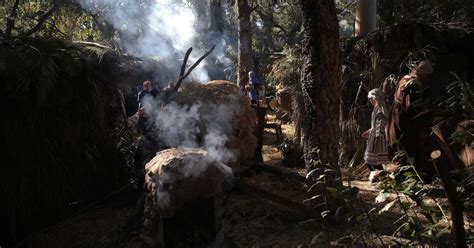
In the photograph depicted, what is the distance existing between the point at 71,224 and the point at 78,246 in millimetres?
750

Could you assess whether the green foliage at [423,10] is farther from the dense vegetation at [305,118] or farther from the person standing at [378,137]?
the person standing at [378,137]

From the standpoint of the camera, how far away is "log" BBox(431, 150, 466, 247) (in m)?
1.77

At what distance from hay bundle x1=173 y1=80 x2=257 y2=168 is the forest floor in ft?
2.63

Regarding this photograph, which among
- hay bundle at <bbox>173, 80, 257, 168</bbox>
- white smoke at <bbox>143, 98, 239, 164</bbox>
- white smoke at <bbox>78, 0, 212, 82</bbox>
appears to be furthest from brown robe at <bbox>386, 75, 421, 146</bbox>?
white smoke at <bbox>78, 0, 212, 82</bbox>

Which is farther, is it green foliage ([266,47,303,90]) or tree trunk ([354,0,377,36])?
tree trunk ([354,0,377,36])

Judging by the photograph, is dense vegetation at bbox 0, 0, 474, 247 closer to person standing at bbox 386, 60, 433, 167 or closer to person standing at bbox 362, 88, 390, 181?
person standing at bbox 386, 60, 433, 167

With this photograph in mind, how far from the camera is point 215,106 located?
625 centimetres

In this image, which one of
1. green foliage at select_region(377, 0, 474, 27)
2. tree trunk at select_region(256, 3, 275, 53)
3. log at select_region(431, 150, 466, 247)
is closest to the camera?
log at select_region(431, 150, 466, 247)

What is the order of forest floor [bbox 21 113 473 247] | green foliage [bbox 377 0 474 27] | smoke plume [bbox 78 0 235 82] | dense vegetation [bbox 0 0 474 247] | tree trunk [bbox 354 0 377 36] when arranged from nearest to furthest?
dense vegetation [bbox 0 0 474 247] → forest floor [bbox 21 113 473 247] → tree trunk [bbox 354 0 377 36] → green foliage [bbox 377 0 474 27] → smoke plume [bbox 78 0 235 82]

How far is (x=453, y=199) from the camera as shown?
1.80 metres

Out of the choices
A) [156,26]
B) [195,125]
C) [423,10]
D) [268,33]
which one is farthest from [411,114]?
[268,33]

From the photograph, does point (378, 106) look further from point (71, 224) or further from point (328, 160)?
point (71, 224)

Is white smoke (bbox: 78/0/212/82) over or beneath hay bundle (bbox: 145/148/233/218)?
over

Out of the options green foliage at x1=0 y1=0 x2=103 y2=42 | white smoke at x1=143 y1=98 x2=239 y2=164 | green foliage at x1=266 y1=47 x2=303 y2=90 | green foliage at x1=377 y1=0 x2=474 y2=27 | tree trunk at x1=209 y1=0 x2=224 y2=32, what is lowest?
white smoke at x1=143 y1=98 x2=239 y2=164
